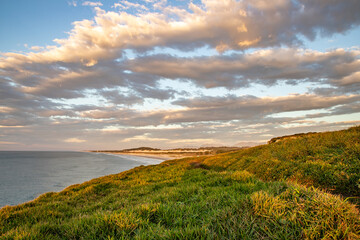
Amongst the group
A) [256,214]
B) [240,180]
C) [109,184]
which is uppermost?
[256,214]

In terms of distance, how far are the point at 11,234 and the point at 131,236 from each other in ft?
11.0

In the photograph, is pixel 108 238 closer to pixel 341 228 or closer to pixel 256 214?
pixel 256 214

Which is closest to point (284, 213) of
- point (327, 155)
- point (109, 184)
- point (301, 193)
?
point (301, 193)

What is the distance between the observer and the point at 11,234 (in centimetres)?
468

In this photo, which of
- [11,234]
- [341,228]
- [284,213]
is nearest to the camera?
[341,228]

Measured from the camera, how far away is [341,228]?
10.6ft

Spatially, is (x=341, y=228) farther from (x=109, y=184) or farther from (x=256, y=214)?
(x=109, y=184)

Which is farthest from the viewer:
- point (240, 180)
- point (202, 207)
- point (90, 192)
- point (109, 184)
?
point (109, 184)

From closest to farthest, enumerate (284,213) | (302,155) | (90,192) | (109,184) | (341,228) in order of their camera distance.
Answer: (341,228)
(284,213)
(302,155)
(90,192)
(109,184)

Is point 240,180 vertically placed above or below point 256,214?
below

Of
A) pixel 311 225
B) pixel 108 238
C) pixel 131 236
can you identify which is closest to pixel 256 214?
pixel 311 225

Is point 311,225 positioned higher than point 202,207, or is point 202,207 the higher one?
point 311,225

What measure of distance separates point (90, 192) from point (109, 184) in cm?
282

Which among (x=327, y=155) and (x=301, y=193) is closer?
(x=301, y=193)
